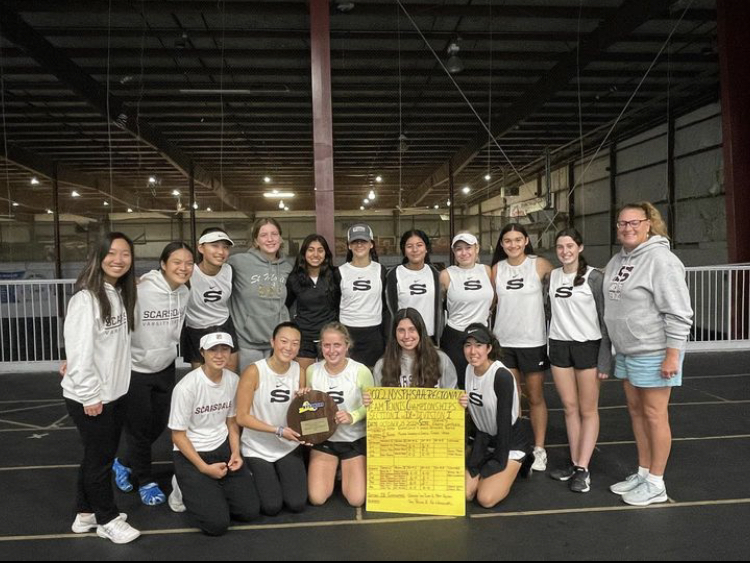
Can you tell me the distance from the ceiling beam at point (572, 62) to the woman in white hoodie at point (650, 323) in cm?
611

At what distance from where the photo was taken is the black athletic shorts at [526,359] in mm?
3562

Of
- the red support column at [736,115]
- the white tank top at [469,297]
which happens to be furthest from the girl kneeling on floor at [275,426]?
the red support column at [736,115]

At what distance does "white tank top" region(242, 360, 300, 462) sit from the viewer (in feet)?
10.7

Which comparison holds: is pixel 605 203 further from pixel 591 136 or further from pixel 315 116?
pixel 315 116

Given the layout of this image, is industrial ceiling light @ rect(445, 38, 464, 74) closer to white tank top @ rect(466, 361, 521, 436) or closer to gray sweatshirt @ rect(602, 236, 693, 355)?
gray sweatshirt @ rect(602, 236, 693, 355)

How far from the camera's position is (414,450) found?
314 cm

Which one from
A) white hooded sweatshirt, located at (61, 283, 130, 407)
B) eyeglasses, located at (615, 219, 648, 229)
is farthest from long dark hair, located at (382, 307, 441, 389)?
white hooded sweatshirt, located at (61, 283, 130, 407)

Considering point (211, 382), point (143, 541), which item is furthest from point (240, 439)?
point (143, 541)

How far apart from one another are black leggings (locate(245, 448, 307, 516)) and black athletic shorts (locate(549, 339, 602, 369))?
1764mm

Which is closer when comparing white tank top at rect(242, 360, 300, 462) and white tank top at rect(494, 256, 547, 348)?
white tank top at rect(242, 360, 300, 462)

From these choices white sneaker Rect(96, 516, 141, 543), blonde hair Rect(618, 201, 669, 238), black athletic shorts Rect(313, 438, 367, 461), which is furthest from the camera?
black athletic shorts Rect(313, 438, 367, 461)

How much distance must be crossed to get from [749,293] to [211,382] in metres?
8.55

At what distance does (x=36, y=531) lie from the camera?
2938 millimetres

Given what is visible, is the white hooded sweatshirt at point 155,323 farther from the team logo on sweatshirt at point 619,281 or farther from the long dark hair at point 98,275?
the team logo on sweatshirt at point 619,281
